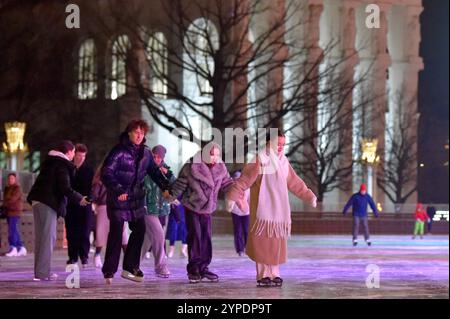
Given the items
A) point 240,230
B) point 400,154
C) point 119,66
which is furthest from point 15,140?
point 400,154

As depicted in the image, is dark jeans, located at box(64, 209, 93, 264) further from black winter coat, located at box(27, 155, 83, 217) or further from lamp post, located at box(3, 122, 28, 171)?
lamp post, located at box(3, 122, 28, 171)

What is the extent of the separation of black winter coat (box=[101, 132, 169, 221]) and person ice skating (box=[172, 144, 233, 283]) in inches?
42.1

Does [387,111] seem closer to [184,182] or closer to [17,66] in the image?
[17,66]

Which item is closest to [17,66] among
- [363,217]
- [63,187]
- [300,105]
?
[300,105]

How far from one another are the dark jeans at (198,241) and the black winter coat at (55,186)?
164 centimetres

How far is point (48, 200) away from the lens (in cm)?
1819

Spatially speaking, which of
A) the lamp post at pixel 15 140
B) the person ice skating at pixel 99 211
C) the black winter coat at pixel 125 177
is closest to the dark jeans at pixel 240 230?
the person ice skating at pixel 99 211

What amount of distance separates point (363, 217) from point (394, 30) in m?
63.0

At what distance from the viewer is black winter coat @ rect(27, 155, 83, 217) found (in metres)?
18.2

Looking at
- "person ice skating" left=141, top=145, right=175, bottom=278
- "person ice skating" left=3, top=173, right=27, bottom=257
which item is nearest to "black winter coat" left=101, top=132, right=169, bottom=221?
"person ice skating" left=141, top=145, right=175, bottom=278

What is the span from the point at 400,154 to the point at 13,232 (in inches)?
2233

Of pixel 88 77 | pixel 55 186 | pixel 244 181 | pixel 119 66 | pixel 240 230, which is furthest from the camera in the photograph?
pixel 88 77

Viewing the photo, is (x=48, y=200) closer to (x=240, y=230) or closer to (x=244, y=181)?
(x=244, y=181)

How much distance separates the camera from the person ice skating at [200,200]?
18484 millimetres
